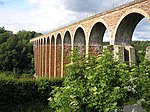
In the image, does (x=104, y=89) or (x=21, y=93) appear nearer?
(x=104, y=89)

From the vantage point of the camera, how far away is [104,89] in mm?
4539

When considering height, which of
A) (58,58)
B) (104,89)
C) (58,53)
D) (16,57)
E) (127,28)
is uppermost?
(127,28)

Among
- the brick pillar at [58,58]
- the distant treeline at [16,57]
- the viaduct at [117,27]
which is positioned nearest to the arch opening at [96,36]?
the viaduct at [117,27]

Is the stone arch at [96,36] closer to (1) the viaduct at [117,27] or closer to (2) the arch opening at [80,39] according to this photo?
(1) the viaduct at [117,27]

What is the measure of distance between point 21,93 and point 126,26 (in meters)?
6.44

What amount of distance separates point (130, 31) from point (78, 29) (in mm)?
7504

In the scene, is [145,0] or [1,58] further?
[1,58]

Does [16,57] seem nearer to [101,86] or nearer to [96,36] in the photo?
[96,36]

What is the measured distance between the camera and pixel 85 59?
536cm

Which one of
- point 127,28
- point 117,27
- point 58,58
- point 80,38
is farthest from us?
point 58,58

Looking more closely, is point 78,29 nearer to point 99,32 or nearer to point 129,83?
point 99,32

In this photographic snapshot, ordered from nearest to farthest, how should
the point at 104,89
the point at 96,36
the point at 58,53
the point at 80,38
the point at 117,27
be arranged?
the point at 104,89
the point at 117,27
the point at 96,36
the point at 80,38
the point at 58,53

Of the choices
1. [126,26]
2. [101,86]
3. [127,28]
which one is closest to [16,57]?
[127,28]

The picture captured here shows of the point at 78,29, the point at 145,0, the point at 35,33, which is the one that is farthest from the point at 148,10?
the point at 35,33
